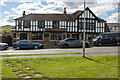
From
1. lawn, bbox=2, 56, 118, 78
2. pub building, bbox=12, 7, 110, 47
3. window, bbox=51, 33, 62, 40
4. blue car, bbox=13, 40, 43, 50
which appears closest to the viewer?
lawn, bbox=2, 56, 118, 78

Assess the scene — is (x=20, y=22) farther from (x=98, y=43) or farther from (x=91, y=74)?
(x=91, y=74)

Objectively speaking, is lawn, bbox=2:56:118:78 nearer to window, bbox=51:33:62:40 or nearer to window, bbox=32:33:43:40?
window, bbox=32:33:43:40

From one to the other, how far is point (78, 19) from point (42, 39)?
9.92 m

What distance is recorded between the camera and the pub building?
27.2 m

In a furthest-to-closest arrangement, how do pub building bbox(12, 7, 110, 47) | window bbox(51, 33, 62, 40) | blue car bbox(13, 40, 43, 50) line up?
window bbox(51, 33, 62, 40) < pub building bbox(12, 7, 110, 47) < blue car bbox(13, 40, 43, 50)

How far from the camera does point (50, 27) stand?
1087 inches

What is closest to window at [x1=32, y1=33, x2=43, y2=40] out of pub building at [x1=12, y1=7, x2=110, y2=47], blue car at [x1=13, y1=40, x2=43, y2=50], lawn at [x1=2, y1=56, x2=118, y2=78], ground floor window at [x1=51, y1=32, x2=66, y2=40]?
pub building at [x1=12, y1=7, x2=110, y2=47]

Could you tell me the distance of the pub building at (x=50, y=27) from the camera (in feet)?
→ 89.1

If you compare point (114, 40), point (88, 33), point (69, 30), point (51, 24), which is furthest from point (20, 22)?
point (114, 40)

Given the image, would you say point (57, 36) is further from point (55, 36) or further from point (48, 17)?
point (48, 17)

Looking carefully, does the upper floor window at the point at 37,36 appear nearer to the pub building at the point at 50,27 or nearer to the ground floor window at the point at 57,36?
the pub building at the point at 50,27

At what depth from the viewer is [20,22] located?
2714cm

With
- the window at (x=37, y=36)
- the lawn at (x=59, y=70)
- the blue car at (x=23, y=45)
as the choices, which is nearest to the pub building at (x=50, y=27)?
the window at (x=37, y=36)

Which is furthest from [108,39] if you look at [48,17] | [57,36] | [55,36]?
[48,17]
